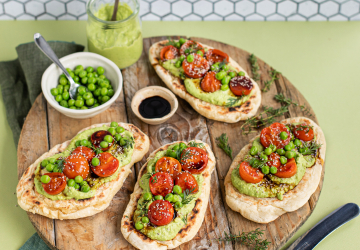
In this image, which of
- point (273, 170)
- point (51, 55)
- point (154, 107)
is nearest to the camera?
point (273, 170)

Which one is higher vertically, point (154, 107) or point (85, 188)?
point (154, 107)

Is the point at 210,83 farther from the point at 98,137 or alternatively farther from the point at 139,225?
the point at 139,225

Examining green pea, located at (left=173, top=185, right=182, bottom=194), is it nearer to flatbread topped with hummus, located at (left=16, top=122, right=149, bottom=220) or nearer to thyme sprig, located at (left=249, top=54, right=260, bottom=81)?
flatbread topped with hummus, located at (left=16, top=122, right=149, bottom=220)

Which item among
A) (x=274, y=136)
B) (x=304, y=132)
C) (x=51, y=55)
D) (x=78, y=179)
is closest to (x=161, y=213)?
(x=78, y=179)

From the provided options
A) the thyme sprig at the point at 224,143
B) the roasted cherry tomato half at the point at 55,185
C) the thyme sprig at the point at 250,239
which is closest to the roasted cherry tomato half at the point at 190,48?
the thyme sprig at the point at 224,143

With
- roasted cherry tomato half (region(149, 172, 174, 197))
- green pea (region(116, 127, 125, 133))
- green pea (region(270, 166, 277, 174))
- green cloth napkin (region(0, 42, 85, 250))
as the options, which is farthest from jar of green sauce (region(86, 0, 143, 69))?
green pea (region(270, 166, 277, 174))

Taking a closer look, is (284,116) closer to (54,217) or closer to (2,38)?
(54,217)

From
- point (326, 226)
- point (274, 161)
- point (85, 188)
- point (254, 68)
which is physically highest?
point (254, 68)
